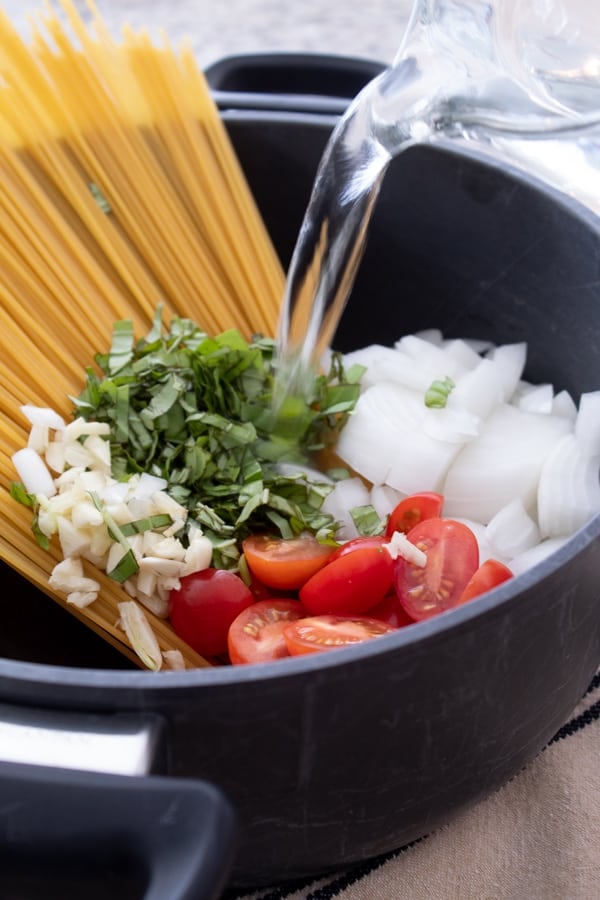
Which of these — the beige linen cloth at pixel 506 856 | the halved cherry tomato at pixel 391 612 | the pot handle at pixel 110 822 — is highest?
the pot handle at pixel 110 822

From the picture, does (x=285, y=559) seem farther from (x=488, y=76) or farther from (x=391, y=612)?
(x=488, y=76)

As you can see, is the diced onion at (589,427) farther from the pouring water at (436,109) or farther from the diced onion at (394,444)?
the pouring water at (436,109)

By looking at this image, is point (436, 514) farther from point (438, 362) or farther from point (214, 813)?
point (214, 813)

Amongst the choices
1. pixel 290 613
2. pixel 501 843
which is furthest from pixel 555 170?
pixel 501 843

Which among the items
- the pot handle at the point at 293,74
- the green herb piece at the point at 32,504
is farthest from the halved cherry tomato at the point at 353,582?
the pot handle at the point at 293,74

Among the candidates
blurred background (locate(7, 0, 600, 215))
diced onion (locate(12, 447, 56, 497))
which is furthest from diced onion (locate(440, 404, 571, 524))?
blurred background (locate(7, 0, 600, 215))
